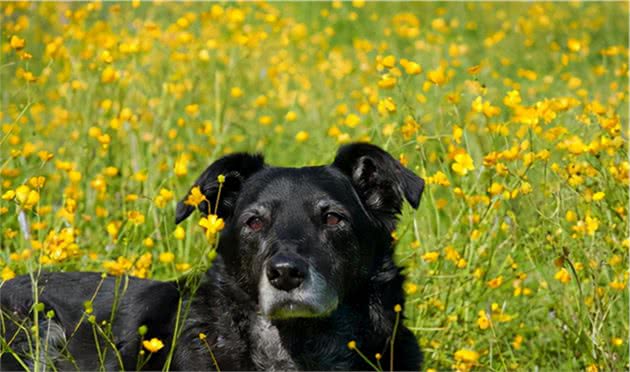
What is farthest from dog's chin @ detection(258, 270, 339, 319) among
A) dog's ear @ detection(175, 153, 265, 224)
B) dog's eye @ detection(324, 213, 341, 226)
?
dog's ear @ detection(175, 153, 265, 224)

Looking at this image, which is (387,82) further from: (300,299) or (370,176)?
(300,299)

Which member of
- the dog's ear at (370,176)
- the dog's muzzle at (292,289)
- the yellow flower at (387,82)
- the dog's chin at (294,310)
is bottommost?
the dog's chin at (294,310)

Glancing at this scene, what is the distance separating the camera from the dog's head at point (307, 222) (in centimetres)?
371

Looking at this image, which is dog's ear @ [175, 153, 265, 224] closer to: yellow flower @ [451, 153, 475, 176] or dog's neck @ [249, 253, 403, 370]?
dog's neck @ [249, 253, 403, 370]

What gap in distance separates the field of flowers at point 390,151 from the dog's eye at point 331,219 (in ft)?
1.83

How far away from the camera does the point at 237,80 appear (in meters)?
8.21

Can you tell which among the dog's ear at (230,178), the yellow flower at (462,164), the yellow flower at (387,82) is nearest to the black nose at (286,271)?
the dog's ear at (230,178)

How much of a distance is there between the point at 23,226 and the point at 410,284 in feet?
5.99

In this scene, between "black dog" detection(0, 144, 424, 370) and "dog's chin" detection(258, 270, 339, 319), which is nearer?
"dog's chin" detection(258, 270, 339, 319)

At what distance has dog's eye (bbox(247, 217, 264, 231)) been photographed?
4023 millimetres

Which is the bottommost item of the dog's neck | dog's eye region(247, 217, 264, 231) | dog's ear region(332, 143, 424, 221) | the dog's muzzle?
the dog's neck

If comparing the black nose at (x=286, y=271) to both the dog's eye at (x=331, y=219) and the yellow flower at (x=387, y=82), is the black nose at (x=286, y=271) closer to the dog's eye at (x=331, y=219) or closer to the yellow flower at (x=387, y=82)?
the dog's eye at (x=331, y=219)

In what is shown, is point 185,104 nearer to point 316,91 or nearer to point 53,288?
point 316,91

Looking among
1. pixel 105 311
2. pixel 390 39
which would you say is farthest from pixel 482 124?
pixel 390 39
